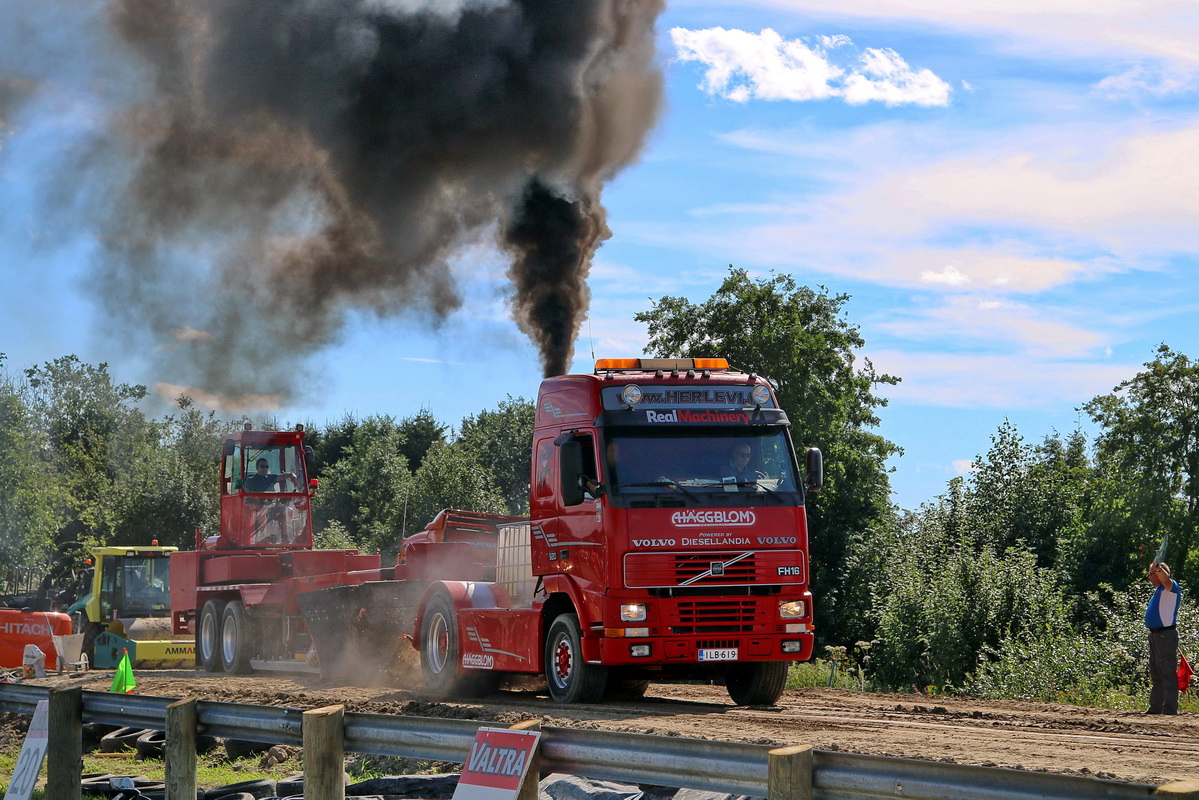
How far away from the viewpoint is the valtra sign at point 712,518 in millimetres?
11977

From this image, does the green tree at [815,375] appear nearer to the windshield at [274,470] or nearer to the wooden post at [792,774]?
the windshield at [274,470]

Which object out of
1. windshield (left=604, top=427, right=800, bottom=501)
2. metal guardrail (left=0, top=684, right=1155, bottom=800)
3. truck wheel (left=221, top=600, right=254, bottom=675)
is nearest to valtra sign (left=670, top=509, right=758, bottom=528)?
windshield (left=604, top=427, right=800, bottom=501)

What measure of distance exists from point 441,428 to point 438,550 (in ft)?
244

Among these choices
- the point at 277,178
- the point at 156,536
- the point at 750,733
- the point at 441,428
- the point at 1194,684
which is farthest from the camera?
the point at 441,428

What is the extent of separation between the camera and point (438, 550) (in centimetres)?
1648

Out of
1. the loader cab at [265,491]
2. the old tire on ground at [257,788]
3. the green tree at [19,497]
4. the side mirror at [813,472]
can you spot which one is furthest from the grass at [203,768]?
the green tree at [19,497]

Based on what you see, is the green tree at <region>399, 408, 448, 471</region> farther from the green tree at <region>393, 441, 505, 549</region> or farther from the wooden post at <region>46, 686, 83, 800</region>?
the wooden post at <region>46, 686, 83, 800</region>

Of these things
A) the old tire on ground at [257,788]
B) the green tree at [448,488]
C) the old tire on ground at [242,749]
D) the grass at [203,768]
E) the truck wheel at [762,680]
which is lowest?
the grass at [203,768]

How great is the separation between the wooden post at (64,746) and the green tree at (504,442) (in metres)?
60.4

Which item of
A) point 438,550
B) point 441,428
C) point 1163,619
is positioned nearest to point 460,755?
point 1163,619

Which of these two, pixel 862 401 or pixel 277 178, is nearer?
pixel 277 178

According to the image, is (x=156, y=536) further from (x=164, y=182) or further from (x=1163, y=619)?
(x=1163, y=619)

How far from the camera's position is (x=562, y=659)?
1270cm

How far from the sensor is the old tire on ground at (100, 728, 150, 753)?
13562 mm
